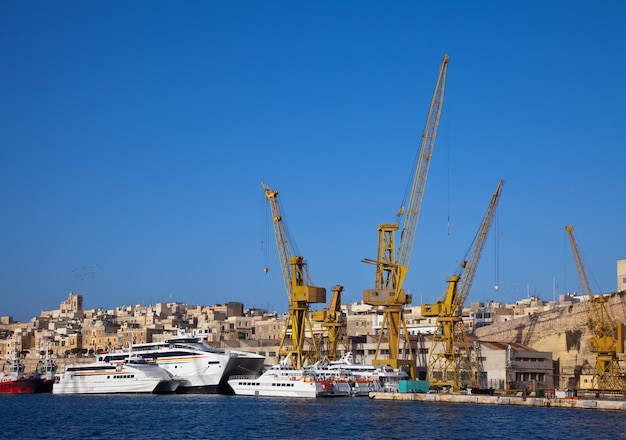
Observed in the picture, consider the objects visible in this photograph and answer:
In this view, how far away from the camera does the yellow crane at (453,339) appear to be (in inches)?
4008

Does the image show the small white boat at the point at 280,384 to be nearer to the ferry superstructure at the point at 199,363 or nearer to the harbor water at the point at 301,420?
the ferry superstructure at the point at 199,363

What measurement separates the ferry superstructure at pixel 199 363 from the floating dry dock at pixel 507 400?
19294 millimetres

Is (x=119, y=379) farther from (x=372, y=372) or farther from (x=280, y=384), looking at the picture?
(x=372, y=372)

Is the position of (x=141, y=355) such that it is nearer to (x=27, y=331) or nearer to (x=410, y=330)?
(x=410, y=330)

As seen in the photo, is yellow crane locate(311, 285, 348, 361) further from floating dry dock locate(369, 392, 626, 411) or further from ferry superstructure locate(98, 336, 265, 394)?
floating dry dock locate(369, 392, 626, 411)

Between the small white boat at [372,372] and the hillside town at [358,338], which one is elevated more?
the hillside town at [358,338]

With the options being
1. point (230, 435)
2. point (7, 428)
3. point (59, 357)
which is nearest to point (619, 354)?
point (230, 435)

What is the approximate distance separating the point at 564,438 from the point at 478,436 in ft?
15.9

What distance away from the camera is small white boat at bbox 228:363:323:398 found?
9325 centimetres

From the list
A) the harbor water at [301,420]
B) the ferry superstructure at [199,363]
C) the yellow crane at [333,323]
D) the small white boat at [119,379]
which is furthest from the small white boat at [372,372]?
the small white boat at [119,379]

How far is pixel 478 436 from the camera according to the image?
55.4 m

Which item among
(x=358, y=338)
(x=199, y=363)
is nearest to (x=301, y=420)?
(x=199, y=363)

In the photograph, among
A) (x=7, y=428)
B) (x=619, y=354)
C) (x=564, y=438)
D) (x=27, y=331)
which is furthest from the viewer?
(x=27, y=331)

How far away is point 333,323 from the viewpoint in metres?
118
